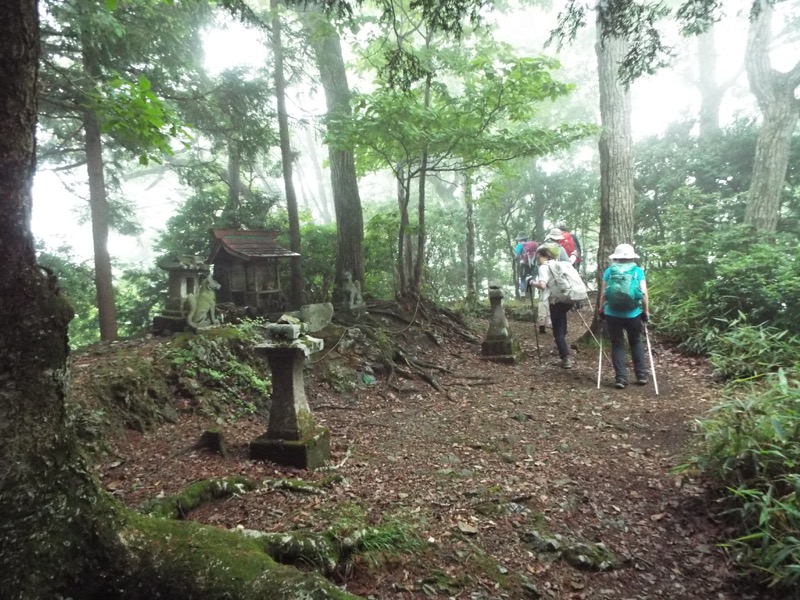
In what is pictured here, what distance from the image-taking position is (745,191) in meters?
11.2

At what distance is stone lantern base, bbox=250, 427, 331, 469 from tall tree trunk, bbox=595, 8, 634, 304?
578 centimetres

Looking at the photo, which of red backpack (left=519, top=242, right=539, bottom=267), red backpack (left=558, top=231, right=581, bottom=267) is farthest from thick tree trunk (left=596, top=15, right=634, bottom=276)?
red backpack (left=519, top=242, right=539, bottom=267)

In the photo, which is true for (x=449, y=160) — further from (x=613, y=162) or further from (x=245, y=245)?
(x=245, y=245)

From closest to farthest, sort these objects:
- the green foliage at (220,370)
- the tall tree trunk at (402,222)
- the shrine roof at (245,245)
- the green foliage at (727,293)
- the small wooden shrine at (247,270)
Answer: the green foliage at (220,370)
the green foliage at (727,293)
the tall tree trunk at (402,222)
the shrine roof at (245,245)
the small wooden shrine at (247,270)

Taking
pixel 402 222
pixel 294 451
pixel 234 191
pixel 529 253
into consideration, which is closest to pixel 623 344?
pixel 402 222

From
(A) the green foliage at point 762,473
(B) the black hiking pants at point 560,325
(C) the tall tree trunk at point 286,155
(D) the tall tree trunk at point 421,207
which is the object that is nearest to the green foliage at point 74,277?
(C) the tall tree trunk at point 286,155

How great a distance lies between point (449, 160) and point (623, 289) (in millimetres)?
4738

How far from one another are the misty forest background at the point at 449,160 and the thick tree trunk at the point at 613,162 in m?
0.04

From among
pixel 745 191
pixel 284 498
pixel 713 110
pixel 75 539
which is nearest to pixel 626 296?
pixel 284 498

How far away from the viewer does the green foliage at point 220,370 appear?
4938mm

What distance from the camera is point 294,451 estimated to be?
370 cm

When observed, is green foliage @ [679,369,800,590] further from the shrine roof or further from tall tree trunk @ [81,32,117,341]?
tall tree trunk @ [81,32,117,341]

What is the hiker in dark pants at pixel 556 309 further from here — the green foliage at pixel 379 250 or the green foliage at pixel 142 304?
the green foliage at pixel 142 304

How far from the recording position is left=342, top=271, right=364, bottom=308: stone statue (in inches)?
327
